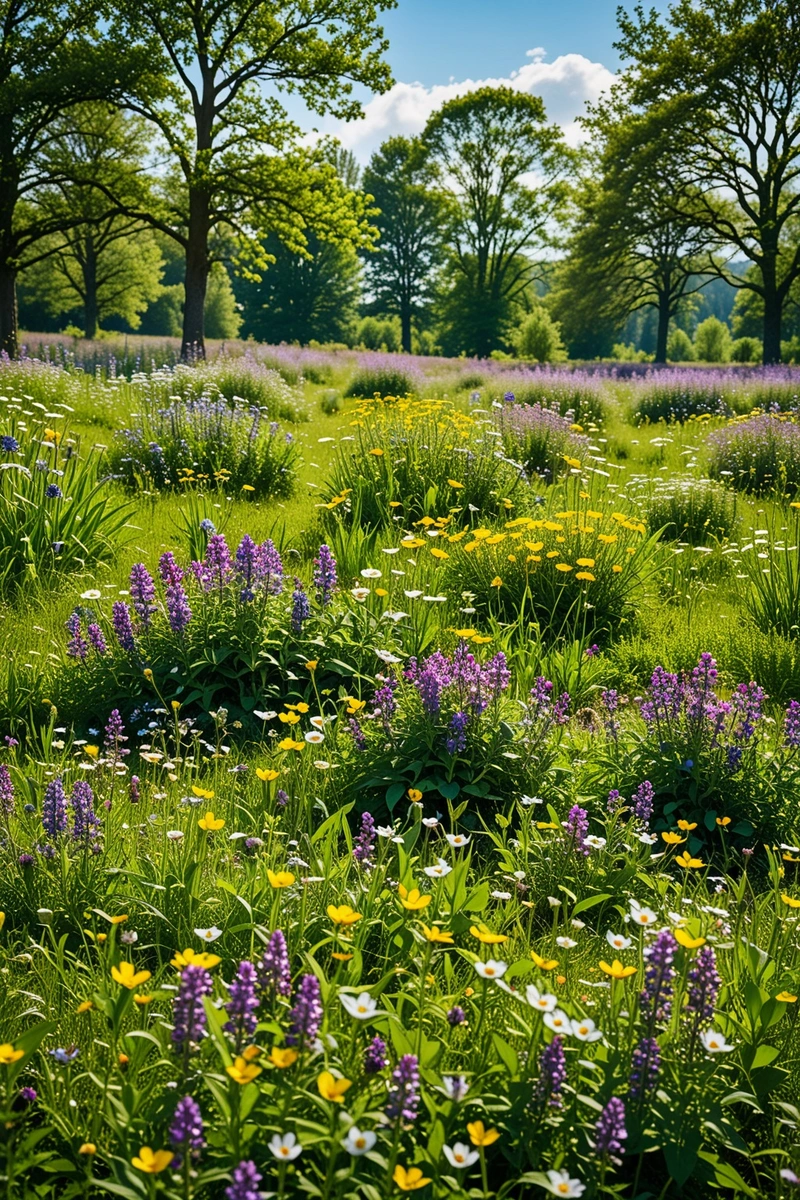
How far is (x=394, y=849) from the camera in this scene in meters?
2.96

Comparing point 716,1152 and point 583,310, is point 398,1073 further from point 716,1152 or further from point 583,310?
point 583,310

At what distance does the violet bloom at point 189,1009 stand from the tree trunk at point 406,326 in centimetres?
5003

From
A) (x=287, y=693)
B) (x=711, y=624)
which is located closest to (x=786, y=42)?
(x=711, y=624)

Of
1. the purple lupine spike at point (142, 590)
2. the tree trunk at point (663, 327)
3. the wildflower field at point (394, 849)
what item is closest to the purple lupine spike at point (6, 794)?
the wildflower field at point (394, 849)

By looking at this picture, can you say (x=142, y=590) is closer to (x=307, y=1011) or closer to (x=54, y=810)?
(x=54, y=810)

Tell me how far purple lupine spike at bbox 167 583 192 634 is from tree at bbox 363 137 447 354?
1805 inches

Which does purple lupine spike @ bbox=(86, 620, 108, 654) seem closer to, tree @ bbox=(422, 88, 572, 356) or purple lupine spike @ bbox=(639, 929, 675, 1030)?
purple lupine spike @ bbox=(639, 929, 675, 1030)

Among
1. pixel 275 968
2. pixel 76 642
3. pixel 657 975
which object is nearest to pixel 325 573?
pixel 76 642

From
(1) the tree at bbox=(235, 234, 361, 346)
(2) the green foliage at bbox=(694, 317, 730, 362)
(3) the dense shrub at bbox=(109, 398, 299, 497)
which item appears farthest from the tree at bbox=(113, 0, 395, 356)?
(2) the green foliage at bbox=(694, 317, 730, 362)

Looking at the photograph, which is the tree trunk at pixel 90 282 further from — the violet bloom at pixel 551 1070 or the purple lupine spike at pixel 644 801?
the violet bloom at pixel 551 1070

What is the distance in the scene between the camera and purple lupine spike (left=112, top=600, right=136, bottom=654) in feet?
12.2

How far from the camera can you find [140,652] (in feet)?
12.8

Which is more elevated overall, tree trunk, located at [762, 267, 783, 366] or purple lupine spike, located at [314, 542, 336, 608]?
tree trunk, located at [762, 267, 783, 366]

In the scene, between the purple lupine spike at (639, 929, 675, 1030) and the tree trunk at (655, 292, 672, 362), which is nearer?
the purple lupine spike at (639, 929, 675, 1030)
